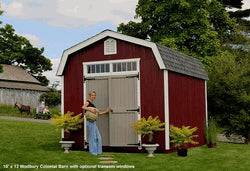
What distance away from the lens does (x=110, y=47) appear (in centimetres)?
1238

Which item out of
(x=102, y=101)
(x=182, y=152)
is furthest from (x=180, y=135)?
(x=102, y=101)

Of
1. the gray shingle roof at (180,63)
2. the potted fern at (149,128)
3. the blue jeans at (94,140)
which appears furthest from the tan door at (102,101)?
the gray shingle roof at (180,63)

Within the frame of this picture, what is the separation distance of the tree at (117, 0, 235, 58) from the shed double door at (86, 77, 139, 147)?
48.3 ft

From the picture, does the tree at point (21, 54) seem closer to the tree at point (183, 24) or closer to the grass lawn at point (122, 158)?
the tree at point (183, 24)

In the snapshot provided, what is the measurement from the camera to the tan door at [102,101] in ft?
40.1

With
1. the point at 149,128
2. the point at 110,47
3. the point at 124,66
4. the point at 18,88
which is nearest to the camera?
the point at 149,128

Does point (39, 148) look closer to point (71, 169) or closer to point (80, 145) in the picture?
point (80, 145)

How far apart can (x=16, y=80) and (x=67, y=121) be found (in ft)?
92.2

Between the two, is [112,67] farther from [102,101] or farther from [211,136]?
[211,136]

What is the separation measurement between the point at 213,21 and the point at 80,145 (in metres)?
21.3

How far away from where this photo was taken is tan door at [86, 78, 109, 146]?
12219 mm

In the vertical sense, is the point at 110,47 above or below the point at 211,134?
above

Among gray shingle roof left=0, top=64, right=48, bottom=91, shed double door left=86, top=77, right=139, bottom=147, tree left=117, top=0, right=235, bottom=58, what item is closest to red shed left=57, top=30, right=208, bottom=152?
shed double door left=86, top=77, right=139, bottom=147

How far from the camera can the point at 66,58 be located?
505 inches
